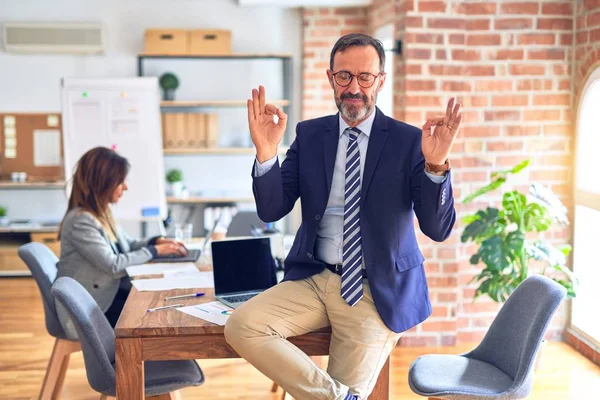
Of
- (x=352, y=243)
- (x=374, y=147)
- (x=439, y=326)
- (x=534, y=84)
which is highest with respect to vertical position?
(x=534, y=84)

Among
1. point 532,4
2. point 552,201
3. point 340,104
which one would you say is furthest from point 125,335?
point 532,4

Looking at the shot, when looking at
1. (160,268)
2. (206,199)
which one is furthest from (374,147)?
(206,199)

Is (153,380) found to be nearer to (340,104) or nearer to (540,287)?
(340,104)

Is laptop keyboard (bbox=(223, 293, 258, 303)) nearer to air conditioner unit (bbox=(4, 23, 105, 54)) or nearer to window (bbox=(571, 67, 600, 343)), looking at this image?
window (bbox=(571, 67, 600, 343))

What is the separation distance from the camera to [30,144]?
7.30m

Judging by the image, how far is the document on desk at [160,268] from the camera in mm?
3568

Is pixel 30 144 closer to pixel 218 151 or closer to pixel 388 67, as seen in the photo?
pixel 218 151

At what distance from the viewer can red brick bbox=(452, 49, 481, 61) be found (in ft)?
15.7

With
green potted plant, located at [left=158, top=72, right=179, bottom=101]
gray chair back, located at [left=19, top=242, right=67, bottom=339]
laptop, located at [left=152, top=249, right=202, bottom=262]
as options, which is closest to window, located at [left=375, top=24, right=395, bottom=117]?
green potted plant, located at [left=158, top=72, right=179, bottom=101]

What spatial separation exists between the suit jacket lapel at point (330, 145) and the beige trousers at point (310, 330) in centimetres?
31

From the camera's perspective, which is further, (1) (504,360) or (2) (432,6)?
(2) (432,6)

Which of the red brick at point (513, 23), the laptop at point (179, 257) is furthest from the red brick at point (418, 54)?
the laptop at point (179, 257)

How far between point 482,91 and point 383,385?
2.72 meters

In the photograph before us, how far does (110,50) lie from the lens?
23.7ft
